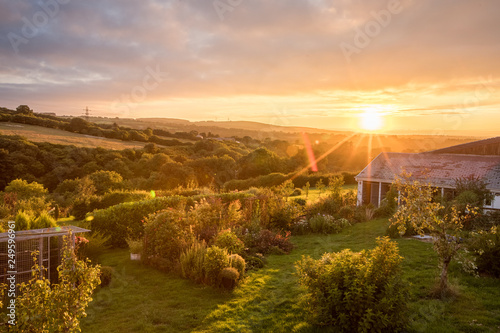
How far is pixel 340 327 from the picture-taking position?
585 cm

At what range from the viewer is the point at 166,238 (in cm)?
955

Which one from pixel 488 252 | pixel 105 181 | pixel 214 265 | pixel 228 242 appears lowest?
pixel 105 181

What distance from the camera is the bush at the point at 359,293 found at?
5469 millimetres

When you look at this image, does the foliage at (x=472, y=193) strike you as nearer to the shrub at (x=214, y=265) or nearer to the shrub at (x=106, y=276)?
the shrub at (x=214, y=265)

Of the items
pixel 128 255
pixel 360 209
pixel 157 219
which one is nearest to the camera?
pixel 157 219

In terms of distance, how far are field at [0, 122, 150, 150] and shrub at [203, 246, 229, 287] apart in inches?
1695

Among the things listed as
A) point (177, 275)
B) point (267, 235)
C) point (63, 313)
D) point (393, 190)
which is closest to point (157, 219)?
point (177, 275)

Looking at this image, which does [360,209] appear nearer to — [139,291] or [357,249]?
[357,249]

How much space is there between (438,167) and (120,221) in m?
18.7

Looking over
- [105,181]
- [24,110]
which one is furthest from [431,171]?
[24,110]

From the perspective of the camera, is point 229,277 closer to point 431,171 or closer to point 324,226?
point 324,226

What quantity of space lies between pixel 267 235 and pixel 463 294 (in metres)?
6.47

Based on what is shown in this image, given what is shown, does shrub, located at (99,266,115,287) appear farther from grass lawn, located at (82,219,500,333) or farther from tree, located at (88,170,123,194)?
tree, located at (88,170,123,194)

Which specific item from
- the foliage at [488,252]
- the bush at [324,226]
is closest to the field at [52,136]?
the bush at [324,226]
